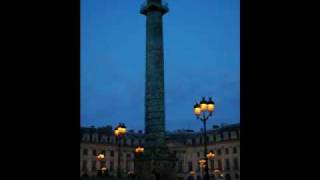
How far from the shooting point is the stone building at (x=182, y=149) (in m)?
88.4

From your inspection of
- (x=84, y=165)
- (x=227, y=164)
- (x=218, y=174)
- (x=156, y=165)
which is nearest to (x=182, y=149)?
(x=227, y=164)

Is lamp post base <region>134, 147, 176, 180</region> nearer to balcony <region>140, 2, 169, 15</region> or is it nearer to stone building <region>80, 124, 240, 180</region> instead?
balcony <region>140, 2, 169, 15</region>

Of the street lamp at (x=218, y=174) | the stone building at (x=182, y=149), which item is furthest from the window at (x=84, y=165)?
the street lamp at (x=218, y=174)

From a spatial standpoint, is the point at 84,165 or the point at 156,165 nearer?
the point at 156,165

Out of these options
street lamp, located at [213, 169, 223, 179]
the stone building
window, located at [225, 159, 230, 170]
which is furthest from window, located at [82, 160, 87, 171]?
window, located at [225, 159, 230, 170]

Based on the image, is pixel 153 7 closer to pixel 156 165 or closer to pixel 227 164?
pixel 156 165

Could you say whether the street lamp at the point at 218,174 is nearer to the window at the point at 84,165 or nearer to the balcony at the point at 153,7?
the window at the point at 84,165

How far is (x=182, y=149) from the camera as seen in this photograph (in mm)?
97688

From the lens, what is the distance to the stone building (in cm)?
8844
